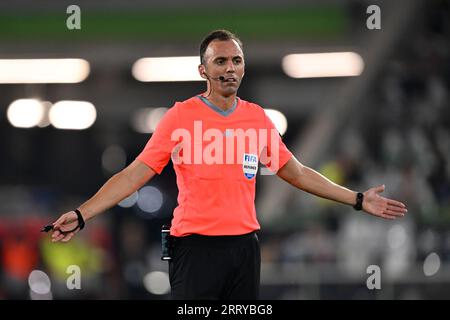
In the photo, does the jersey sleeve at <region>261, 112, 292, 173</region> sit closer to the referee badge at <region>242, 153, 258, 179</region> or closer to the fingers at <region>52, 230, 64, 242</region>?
the referee badge at <region>242, 153, 258, 179</region>

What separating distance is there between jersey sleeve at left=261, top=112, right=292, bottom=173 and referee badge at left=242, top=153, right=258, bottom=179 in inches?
7.4

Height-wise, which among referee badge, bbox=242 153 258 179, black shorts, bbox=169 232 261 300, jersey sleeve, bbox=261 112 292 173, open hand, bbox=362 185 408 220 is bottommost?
black shorts, bbox=169 232 261 300

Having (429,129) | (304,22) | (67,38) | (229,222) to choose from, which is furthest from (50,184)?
(229,222)

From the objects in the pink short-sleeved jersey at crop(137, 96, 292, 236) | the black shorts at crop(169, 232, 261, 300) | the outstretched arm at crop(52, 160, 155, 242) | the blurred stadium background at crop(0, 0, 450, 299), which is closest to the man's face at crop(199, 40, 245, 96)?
the pink short-sleeved jersey at crop(137, 96, 292, 236)

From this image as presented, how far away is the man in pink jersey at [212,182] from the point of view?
15.9ft

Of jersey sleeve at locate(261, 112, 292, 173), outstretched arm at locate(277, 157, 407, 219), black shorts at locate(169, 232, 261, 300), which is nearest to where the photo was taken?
black shorts at locate(169, 232, 261, 300)

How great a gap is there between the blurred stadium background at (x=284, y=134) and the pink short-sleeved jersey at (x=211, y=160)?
246 inches

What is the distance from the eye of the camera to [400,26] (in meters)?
15.5

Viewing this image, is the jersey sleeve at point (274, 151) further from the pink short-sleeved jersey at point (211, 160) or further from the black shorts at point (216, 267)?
the black shorts at point (216, 267)

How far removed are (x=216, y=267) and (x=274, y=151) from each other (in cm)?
69

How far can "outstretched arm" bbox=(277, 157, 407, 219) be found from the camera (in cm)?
527

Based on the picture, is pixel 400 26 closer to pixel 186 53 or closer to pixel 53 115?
pixel 186 53

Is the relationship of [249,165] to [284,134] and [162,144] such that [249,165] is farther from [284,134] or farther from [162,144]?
[284,134]

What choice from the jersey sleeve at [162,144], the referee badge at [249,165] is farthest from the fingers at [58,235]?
the referee badge at [249,165]
